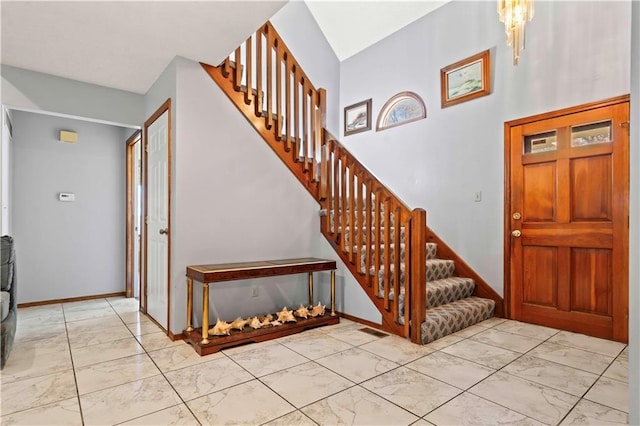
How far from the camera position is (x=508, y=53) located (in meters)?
3.73

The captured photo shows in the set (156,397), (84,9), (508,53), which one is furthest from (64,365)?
(508,53)

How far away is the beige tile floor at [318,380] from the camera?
1.84 m

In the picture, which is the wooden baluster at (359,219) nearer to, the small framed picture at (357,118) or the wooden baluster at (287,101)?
the wooden baluster at (287,101)

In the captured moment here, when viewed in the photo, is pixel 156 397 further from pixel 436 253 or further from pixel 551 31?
pixel 551 31

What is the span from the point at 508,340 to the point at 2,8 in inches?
182

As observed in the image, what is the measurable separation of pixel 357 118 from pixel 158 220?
11.2 ft

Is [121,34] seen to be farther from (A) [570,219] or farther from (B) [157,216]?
(A) [570,219]

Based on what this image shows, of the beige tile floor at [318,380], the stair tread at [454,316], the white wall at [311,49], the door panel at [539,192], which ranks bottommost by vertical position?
the beige tile floor at [318,380]

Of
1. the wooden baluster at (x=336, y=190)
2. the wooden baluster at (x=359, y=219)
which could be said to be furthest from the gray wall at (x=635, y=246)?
the wooden baluster at (x=336, y=190)

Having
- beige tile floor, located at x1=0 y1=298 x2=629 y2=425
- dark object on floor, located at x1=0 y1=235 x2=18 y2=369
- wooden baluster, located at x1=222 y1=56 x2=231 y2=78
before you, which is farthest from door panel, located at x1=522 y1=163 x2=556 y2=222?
dark object on floor, located at x1=0 y1=235 x2=18 y2=369

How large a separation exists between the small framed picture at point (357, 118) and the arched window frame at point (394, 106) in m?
0.24

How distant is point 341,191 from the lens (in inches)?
146

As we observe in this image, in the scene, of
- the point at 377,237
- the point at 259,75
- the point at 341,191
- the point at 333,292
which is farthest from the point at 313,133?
the point at 333,292

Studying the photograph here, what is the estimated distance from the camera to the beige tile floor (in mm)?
1839
